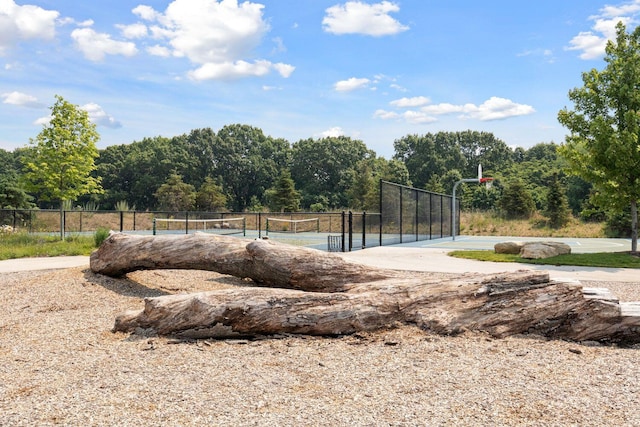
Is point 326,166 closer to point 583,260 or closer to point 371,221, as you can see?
point 371,221

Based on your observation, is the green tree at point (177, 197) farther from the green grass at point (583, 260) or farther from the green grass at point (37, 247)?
the green grass at point (583, 260)

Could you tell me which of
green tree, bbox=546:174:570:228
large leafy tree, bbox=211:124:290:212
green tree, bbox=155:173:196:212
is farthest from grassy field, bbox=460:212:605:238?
large leafy tree, bbox=211:124:290:212

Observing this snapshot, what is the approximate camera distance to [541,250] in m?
13.8

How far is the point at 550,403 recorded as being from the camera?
3.41 metres

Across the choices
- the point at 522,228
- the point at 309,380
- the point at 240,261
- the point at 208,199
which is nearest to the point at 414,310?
the point at 309,380

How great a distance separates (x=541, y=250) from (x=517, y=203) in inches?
1008

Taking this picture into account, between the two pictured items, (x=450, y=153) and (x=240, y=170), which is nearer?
(x=240, y=170)

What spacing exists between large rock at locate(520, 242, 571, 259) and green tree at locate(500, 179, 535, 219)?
23.8 m

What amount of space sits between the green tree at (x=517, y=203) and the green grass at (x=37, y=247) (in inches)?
1178

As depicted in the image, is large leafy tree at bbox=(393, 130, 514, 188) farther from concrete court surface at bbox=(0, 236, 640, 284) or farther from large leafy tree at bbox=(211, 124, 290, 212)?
concrete court surface at bbox=(0, 236, 640, 284)

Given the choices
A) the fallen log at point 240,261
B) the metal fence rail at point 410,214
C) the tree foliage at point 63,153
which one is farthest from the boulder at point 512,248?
the tree foliage at point 63,153

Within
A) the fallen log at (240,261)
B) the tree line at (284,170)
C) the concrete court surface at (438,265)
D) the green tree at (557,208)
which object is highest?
the tree line at (284,170)

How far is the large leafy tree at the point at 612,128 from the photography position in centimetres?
1389

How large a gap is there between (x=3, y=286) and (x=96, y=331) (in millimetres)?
3649
